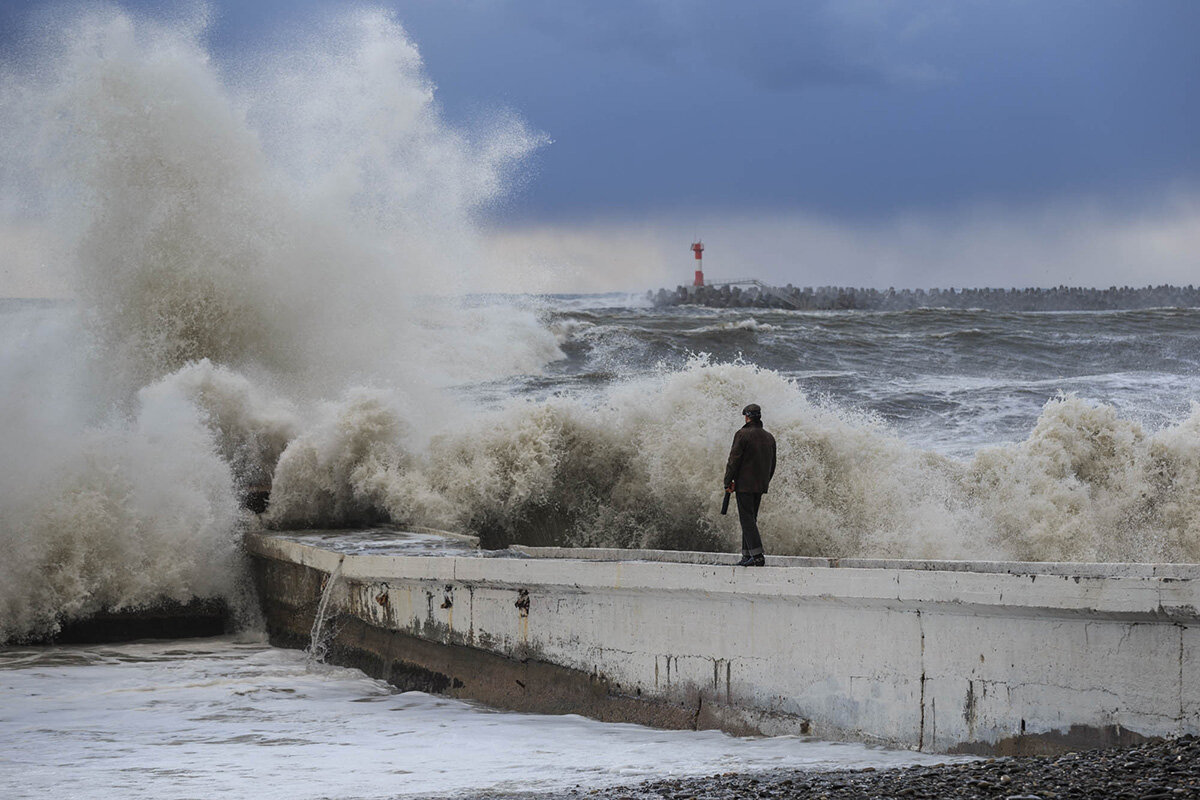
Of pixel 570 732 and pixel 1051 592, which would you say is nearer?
pixel 1051 592

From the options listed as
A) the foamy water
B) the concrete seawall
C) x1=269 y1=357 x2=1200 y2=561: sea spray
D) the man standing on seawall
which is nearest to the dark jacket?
the man standing on seawall

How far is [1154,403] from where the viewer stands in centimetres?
1941

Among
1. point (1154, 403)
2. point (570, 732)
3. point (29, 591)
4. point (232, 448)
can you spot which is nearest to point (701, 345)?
point (1154, 403)

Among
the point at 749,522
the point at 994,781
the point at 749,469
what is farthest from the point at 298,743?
the point at 994,781

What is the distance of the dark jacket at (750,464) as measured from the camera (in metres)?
6.67

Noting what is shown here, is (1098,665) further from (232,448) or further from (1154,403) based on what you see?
(1154,403)

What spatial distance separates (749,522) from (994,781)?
2.53 meters

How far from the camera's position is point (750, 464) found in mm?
6684

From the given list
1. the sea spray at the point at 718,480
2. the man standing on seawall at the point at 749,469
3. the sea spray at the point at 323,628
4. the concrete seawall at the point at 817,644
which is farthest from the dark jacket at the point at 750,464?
the sea spray at the point at 718,480

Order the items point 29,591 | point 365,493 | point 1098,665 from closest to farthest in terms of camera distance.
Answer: point 1098,665
point 29,591
point 365,493

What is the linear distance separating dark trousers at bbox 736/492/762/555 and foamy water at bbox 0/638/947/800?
1.03 m

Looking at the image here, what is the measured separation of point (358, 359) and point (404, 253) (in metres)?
2.06

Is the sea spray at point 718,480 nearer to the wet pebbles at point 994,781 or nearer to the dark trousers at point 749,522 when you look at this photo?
the dark trousers at point 749,522

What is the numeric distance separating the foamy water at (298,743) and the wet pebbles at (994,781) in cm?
39
